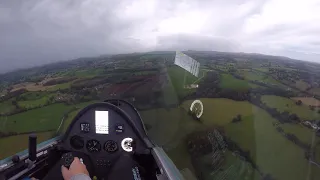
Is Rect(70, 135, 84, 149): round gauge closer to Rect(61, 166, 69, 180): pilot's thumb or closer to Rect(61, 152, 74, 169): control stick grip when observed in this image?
Rect(61, 152, 74, 169): control stick grip

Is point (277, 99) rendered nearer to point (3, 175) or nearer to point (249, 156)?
point (249, 156)

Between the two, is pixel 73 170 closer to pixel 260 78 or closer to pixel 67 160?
pixel 67 160

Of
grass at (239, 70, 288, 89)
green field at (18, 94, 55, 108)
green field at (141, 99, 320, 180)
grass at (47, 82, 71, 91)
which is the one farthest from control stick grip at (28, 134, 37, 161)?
grass at (47, 82, 71, 91)

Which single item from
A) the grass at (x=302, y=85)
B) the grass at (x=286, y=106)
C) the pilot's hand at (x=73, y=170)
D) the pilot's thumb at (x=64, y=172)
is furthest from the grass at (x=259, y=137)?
the pilot's thumb at (x=64, y=172)

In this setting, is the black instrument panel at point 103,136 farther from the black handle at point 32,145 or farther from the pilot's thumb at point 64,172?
the pilot's thumb at point 64,172

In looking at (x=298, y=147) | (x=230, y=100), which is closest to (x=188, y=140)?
(x=230, y=100)

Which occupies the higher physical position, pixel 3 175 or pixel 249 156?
pixel 3 175
